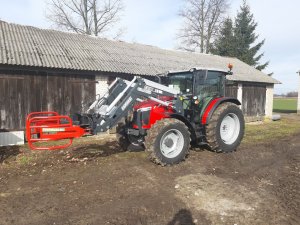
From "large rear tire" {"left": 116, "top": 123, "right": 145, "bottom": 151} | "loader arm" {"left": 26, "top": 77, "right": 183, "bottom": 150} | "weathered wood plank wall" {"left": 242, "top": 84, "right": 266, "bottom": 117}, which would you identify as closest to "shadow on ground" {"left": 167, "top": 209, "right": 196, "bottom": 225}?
"loader arm" {"left": 26, "top": 77, "right": 183, "bottom": 150}

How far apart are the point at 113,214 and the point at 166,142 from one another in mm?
2664

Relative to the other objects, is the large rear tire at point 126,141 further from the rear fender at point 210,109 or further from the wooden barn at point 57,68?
the wooden barn at point 57,68

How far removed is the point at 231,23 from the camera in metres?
29.6

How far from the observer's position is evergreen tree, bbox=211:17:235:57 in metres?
28.6

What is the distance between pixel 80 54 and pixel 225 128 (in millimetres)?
7823

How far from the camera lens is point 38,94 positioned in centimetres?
1045

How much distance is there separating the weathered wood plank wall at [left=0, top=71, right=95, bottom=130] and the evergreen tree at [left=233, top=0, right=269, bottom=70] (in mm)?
21825

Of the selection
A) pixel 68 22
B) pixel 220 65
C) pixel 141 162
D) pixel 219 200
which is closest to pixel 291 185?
pixel 219 200

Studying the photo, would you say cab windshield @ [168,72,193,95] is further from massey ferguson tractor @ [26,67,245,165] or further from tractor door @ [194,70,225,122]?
tractor door @ [194,70,225,122]

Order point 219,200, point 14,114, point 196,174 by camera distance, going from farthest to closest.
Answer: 1. point 14,114
2. point 196,174
3. point 219,200

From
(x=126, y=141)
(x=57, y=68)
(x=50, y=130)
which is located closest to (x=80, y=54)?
(x=57, y=68)

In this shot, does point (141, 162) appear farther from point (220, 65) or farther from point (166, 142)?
point (220, 65)

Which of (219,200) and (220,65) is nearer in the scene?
(219,200)

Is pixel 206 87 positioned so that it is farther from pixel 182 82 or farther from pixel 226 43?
pixel 226 43
